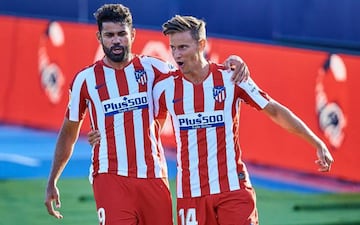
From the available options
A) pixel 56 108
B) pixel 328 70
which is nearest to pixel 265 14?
pixel 56 108

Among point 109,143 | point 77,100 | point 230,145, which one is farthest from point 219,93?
point 77,100

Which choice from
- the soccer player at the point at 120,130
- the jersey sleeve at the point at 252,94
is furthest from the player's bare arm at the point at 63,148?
the jersey sleeve at the point at 252,94

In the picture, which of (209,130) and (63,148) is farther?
(63,148)

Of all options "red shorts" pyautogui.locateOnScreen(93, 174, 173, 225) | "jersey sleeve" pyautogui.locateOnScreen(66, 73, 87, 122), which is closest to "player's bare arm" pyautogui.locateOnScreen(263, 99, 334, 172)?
"red shorts" pyautogui.locateOnScreen(93, 174, 173, 225)

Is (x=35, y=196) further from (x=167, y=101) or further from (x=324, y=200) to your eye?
(x=167, y=101)

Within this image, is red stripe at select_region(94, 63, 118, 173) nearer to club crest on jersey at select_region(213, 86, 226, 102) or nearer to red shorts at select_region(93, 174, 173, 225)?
red shorts at select_region(93, 174, 173, 225)

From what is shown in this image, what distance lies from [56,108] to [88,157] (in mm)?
2251

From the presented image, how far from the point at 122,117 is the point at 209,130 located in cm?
65

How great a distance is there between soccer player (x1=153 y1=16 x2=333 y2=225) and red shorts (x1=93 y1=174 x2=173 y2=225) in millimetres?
211

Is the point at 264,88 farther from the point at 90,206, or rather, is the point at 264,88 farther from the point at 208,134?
the point at 208,134

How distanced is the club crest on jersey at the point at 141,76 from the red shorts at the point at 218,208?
91cm

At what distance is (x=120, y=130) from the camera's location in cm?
776

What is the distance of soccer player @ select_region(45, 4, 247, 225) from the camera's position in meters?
7.69

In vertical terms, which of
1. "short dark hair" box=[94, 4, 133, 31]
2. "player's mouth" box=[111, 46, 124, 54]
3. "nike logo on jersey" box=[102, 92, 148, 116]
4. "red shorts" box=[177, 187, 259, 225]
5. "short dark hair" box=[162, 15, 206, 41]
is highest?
"short dark hair" box=[94, 4, 133, 31]
